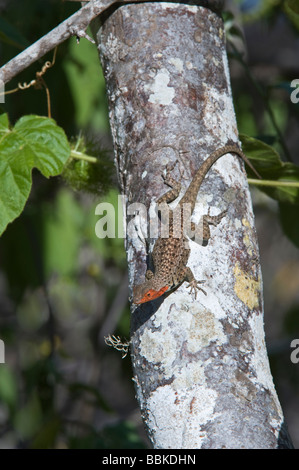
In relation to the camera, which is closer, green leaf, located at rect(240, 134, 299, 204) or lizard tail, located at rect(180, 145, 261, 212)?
lizard tail, located at rect(180, 145, 261, 212)

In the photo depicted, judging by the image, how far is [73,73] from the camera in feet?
12.9

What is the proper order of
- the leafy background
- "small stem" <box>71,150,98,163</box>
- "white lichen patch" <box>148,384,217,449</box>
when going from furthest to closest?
the leafy background < "small stem" <box>71,150,98,163</box> < "white lichen patch" <box>148,384,217,449</box>

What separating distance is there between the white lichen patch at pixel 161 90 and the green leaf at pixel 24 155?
466 millimetres

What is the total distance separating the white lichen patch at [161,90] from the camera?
6.98 ft

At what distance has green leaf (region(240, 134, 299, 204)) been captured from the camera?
2.62 meters

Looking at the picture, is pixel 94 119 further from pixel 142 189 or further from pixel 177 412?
pixel 177 412

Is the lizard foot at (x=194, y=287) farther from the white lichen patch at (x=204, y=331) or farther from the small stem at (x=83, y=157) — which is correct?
the small stem at (x=83, y=157)

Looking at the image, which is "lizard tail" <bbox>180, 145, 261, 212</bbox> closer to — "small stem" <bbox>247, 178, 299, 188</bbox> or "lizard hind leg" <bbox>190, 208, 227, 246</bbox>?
"lizard hind leg" <bbox>190, 208, 227, 246</bbox>

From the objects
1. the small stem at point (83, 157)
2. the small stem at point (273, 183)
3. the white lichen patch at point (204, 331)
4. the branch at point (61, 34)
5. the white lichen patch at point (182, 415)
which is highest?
the branch at point (61, 34)

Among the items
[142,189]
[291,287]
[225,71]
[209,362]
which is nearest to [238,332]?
[209,362]

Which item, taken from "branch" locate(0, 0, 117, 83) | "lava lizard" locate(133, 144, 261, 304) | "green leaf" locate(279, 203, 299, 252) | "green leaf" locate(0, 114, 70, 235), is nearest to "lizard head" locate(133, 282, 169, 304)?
"lava lizard" locate(133, 144, 261, 304)

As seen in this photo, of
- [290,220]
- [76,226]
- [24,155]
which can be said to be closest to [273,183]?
[290,220]

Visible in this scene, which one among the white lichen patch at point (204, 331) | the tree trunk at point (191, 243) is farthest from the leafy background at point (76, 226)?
the white lichen patch at point (204, 331)

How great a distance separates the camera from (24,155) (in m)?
2.33
